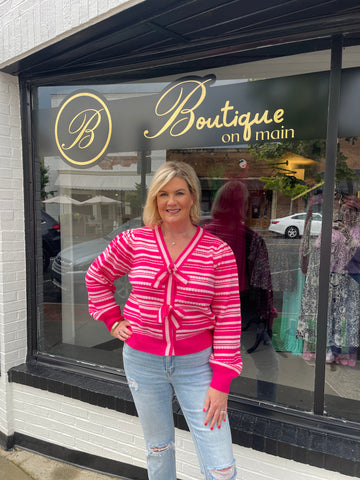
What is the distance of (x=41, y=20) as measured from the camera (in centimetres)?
209

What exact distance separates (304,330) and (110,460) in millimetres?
1676

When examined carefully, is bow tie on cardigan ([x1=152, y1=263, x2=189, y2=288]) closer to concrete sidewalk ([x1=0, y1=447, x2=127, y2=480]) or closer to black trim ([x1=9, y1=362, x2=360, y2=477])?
black trim ([x1=9, y1=362, x2=360, y2=477])

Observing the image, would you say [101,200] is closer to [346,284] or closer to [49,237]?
[49,237]

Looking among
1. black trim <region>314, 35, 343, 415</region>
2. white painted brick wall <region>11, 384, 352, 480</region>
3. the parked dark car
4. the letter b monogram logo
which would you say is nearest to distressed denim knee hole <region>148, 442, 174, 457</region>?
white painted brick wall <region>11, 384, 352, 480</region>

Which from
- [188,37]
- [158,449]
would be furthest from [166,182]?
[158,449]

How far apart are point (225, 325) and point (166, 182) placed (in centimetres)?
62

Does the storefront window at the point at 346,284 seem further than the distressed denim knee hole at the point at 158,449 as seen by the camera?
Yes

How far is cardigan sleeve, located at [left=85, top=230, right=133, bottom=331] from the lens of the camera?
63.9 inches

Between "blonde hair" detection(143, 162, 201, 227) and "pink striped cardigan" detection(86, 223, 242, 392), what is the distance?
101 millimetres

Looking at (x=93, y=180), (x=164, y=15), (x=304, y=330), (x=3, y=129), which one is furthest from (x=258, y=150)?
(x=3, y=129)

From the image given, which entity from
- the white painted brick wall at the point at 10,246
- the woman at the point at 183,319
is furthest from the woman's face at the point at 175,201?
the white painted brick wall at the point at 10,246

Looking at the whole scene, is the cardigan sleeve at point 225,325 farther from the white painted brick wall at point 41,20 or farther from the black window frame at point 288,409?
the white painted brick wall at point 41,20

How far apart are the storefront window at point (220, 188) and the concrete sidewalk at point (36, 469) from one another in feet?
2.26

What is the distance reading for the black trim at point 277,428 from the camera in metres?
1.78
